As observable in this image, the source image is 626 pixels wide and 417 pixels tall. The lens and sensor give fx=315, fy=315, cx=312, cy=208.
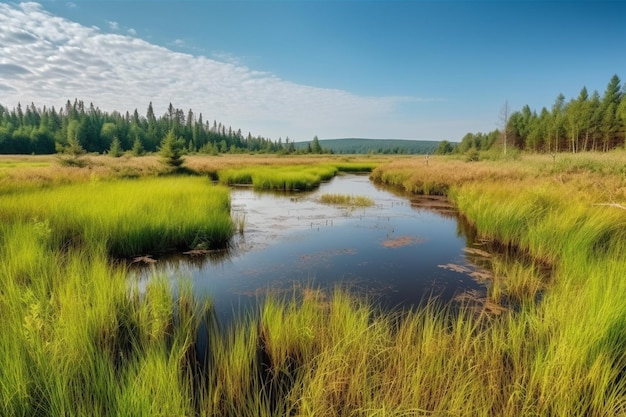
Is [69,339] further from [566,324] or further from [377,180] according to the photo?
[377,180]

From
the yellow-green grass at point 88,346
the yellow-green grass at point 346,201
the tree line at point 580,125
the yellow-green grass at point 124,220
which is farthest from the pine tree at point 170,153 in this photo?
the tree line at point 580,125

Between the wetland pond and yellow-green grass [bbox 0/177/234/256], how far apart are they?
2.38 feet

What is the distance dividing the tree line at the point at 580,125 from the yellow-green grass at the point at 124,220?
1954 inches

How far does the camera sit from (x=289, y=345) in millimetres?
3908

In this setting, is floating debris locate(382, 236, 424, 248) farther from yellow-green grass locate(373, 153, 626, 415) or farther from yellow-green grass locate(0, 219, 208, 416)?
yellow-green grass locate(0, 219, 208, 416)

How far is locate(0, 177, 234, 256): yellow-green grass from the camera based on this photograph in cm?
778

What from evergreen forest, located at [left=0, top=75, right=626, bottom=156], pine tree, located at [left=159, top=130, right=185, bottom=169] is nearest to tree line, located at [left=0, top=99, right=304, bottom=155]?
evergreen forest, located at [left=0, top=75, right=626, bottom=156]

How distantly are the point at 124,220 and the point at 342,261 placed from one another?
19.4 feet

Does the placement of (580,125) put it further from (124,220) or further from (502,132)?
(124,220)

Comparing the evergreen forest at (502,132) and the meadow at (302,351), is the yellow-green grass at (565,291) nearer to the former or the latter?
the meadow at (302,351)

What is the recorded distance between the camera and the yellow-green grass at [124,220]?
7781 millimetres

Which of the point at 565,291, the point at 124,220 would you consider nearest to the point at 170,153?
the point at 124,220

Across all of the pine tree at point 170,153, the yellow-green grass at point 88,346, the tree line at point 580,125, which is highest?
the tree line at point 580,125

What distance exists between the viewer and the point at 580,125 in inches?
2311
